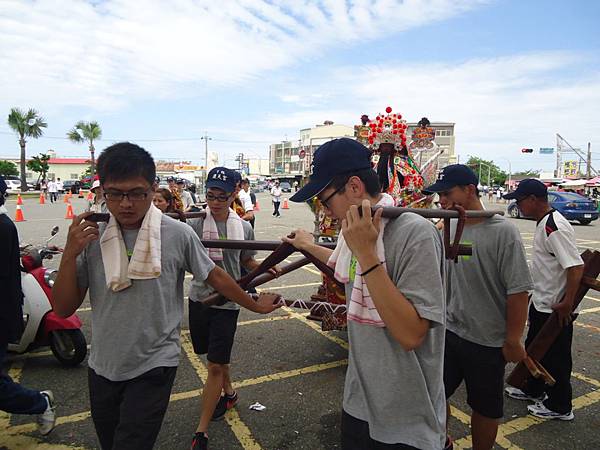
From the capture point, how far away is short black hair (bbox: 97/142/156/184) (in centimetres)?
195

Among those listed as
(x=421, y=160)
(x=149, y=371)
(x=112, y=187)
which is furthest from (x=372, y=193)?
(x=421, y=160)

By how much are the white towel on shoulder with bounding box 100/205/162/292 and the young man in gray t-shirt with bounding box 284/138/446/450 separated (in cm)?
80

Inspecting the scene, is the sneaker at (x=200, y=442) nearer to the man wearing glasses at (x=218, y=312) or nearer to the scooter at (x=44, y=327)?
the man wearing glasses at (x=218, y=312)

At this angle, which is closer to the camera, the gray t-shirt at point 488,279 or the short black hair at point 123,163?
the short black hair at point 123,163

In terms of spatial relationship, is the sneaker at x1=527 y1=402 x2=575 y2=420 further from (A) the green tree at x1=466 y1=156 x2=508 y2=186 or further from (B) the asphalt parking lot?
(A) the green tree at x1=466 y1=156 x2=508 y2=186

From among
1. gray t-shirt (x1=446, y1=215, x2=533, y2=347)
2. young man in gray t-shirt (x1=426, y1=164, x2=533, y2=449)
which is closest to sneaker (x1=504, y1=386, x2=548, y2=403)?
young man in gray t-shirt (x1=426, y1=164, x2=533, y2=449)

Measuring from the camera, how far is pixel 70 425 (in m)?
3.25

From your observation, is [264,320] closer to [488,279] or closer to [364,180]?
[488,279]

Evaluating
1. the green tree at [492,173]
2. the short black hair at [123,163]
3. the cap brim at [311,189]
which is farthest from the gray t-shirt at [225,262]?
the green tree at [492,173]

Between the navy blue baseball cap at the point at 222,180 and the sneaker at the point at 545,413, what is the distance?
3107 millimetres

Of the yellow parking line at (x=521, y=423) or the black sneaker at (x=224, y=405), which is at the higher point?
the black sneaker at (x=224, y=405)

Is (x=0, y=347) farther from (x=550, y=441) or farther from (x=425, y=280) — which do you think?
(x=550, y=441)

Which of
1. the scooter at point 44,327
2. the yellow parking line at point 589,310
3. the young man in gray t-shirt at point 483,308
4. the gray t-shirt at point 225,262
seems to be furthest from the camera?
the yellow parking line at point 589,310

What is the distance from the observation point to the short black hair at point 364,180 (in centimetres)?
157
